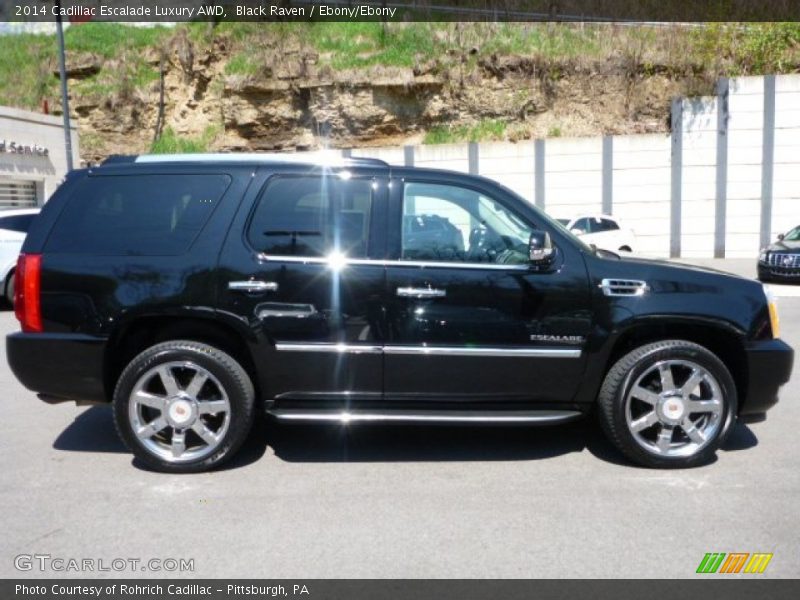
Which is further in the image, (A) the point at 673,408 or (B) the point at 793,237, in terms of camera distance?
(B) the point at 793,237

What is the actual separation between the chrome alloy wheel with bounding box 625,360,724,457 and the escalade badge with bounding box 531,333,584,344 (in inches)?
18.9

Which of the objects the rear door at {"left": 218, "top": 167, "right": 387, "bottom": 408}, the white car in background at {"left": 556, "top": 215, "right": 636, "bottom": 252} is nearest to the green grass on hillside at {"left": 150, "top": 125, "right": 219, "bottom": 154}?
the white car in background at {"left": 556, "top": 215, "right": 636, "bottom": 252}

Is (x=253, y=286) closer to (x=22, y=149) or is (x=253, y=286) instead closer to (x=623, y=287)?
(x=623, y=287)

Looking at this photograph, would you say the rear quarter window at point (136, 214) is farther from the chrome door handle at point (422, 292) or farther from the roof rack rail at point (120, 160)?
the chrome door handle at point (422, 292)

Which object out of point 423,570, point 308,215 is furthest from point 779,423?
point 308,215

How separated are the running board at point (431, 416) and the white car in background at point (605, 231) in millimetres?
14090

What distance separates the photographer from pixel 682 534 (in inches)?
152

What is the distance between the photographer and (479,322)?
4664 millimetres

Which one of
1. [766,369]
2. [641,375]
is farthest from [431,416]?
[766,369]

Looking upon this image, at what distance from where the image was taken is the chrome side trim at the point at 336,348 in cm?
469

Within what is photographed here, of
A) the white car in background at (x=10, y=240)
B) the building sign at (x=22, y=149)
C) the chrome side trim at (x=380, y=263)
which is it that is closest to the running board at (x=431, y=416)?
the chrome side trim at (x=380, y=263)

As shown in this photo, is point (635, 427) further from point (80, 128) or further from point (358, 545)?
point (80, 128)

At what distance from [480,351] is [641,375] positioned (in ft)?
3.49

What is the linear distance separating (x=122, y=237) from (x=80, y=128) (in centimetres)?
2778
